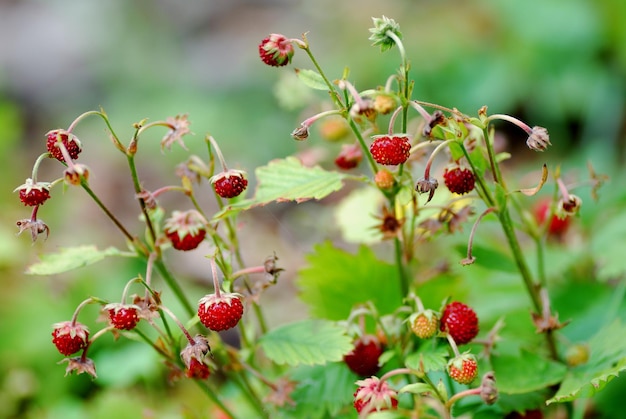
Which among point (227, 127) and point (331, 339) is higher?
point (227, 127)

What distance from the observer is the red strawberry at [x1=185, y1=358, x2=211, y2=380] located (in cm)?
104

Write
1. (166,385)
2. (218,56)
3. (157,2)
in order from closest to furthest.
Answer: (166,385) < (218,56) < (157,2)

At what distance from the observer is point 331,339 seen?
119cm

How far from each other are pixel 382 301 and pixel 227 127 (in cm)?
276

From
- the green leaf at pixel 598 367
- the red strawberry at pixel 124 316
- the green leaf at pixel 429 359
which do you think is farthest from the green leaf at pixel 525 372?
the red strawberry at pixel 124 316

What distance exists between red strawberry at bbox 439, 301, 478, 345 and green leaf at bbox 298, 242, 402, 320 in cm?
27

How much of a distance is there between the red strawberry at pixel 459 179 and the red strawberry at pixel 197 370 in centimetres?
43

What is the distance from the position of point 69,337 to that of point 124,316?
0.10 meters

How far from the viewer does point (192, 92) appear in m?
4.43

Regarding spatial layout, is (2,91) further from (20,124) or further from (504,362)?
(504,362)

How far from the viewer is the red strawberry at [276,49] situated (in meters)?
1.06

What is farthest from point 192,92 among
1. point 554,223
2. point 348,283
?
point 348,283

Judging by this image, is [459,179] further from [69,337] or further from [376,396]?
[69,337]

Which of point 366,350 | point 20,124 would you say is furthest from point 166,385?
point 20,124
